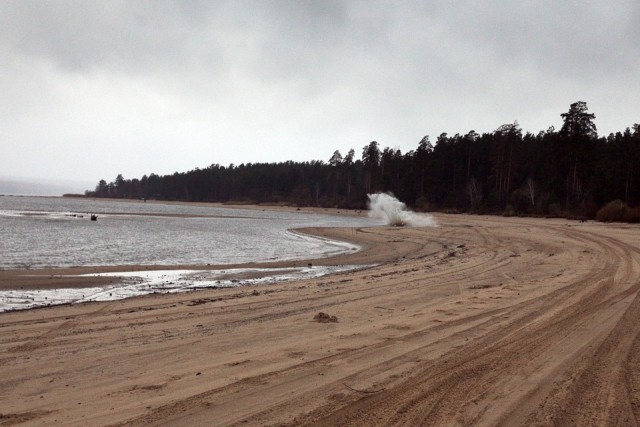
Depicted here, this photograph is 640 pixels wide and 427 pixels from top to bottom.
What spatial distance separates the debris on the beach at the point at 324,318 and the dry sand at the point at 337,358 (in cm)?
15

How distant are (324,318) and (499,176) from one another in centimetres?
6475

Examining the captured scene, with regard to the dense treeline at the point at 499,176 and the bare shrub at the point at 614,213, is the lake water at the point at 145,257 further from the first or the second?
the dense treeline at the point at 499,176

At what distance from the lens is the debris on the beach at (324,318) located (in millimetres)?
7505

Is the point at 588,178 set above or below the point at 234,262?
above

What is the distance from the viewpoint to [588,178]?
165ft

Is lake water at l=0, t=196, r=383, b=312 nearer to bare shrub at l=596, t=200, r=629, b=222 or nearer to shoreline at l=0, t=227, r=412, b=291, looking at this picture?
shoreline at l=0, t=227, r=412, b=291

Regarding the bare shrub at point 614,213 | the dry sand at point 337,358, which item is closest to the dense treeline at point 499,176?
the bare shrub at point 614,213

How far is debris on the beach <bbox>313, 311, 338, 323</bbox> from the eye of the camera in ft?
24.6

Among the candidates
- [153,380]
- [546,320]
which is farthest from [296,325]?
[546,320]

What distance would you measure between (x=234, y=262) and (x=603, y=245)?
1632 cm

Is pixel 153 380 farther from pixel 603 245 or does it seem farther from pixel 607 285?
pixel 603 245

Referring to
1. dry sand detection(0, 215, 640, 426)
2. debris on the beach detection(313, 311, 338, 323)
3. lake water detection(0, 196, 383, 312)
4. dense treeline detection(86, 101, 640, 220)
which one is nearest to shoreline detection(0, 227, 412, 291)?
lake water detection(0, 196, 383, 312)

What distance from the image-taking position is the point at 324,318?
7.60 metres

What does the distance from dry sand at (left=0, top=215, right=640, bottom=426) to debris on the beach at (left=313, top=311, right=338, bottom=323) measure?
0.50ft
